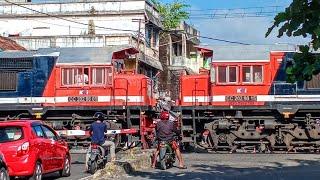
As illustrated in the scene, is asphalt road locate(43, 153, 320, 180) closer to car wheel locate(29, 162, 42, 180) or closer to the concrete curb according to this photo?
the concrete curb

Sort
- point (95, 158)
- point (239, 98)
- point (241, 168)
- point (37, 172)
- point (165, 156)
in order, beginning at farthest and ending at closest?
point (239, 98) < point (241, 168) < point (165, 156) < point (95, 158) < point (37, 172)

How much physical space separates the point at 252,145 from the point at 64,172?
1058cm

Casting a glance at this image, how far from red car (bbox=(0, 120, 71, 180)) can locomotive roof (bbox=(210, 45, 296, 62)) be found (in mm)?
11365

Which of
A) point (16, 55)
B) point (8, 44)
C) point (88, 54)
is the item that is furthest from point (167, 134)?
point (8, 44)

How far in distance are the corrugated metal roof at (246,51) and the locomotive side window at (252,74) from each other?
0.41 metres

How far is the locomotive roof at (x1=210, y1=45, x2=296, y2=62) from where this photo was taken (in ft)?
83.4

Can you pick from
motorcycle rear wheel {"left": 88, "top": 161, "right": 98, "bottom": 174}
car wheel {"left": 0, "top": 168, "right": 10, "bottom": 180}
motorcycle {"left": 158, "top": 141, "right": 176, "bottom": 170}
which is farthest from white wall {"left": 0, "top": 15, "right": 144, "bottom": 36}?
car wheel {"left": 0, "top": 168, "right": 10, "bottom": 180}

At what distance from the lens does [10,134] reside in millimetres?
14453

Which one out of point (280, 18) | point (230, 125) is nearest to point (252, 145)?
point (230, 125)

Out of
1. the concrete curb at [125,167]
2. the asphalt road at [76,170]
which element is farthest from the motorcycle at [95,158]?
the concrete curb at [125,167]

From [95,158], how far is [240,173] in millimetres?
3925

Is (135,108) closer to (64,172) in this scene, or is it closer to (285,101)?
(285,101)

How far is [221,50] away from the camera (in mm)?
26125

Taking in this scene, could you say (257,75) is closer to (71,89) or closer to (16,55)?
(71,89)
